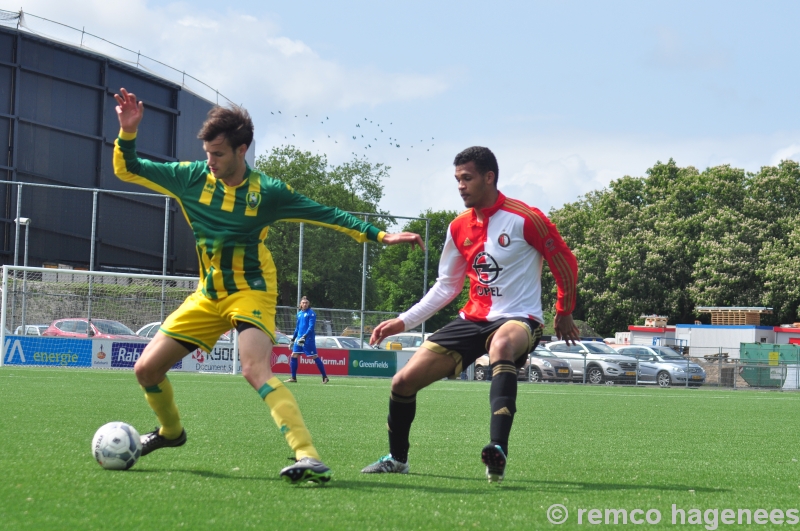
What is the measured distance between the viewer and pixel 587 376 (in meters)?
32.3

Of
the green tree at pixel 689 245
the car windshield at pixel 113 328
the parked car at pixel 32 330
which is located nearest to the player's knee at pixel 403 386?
the parked car at pixel 32 330

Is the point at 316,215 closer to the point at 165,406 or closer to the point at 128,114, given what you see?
the point at 128,114

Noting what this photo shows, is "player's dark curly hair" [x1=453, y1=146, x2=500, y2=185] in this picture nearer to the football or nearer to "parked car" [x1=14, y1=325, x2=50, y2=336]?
the football

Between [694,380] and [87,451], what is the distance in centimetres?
2788

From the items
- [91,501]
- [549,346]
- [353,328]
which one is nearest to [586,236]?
[549,346]

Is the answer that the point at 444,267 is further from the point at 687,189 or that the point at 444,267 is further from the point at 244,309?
the point at 687,189

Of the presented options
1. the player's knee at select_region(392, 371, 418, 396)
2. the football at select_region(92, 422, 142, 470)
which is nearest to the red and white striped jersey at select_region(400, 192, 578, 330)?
the player's knee at select_region(392, 371, 418, 396)

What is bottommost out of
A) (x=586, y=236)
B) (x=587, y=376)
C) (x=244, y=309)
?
(x=587, y=376)

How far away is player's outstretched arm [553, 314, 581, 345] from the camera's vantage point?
6.18 m

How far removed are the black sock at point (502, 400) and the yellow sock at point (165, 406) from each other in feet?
6.47

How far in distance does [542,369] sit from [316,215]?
26454 millimetres

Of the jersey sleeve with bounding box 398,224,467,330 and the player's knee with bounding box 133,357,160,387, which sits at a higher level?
the jersey sleeve with bounding box 398,224,467,330

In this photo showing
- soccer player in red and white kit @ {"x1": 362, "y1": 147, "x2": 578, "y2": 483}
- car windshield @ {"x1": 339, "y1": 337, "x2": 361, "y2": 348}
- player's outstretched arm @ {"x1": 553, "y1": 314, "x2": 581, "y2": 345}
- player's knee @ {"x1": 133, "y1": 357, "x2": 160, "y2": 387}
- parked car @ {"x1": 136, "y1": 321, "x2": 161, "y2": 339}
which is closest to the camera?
player's knee @ {"x1": 133, "y1": 357, "x2": 160, "y2": 387}

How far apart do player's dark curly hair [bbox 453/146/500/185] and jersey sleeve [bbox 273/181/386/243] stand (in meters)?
0.81
